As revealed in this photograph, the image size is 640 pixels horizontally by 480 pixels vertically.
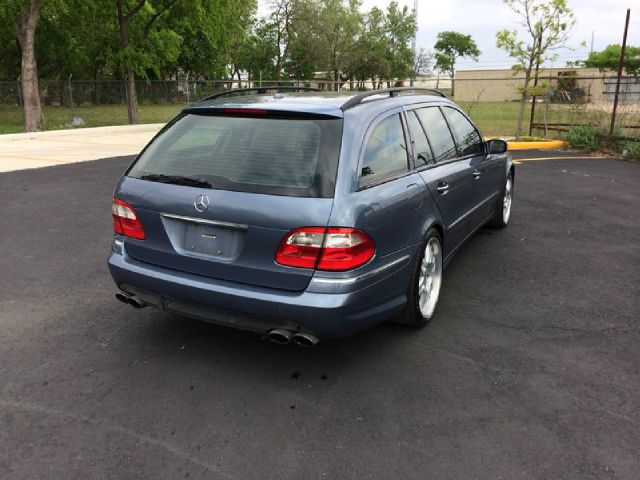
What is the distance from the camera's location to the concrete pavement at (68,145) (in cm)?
1271

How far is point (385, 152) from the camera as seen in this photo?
11.6ft

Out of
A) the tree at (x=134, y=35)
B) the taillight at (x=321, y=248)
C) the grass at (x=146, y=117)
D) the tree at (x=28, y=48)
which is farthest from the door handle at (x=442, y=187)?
the tree at (x=134, y=35)

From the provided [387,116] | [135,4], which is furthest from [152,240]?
[135,4]

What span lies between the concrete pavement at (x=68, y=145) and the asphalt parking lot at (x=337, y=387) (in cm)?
840

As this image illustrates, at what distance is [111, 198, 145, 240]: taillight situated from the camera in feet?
11.2

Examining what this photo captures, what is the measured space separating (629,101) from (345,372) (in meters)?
14.1

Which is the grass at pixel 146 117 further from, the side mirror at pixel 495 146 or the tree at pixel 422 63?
the tree at pixel 422 63

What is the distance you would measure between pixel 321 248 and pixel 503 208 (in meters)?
4.22

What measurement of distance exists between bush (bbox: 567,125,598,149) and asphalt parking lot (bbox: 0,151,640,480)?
1041cm

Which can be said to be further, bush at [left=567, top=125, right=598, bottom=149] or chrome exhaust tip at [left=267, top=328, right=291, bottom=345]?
bush at [left=567, top=125, right=598, bottom=149]

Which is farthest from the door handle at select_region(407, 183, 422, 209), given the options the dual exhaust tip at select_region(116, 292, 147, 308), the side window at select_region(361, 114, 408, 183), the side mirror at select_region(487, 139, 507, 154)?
the side mirror at select_region(487, 139, 507, 154)

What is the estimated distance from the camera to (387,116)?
3.70m

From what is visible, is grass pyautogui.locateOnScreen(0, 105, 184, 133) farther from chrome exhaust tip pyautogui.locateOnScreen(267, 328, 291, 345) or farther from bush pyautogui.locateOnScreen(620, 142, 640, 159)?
chrome exhaust tip pyautogui.locateOnScreen(267, 328, 291, 345)

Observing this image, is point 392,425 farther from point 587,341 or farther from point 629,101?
point 629,101
